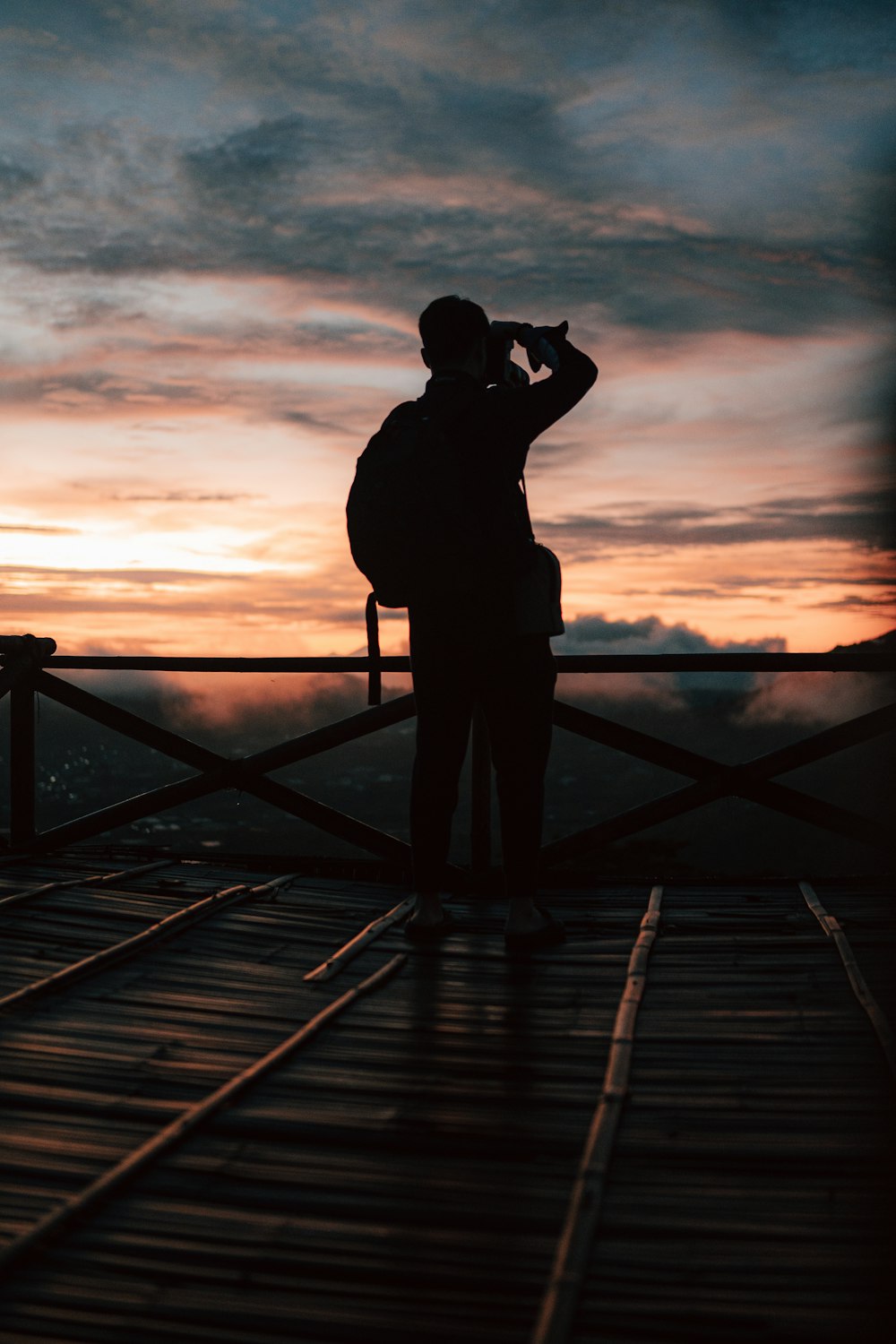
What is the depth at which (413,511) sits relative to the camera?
3.90 metres

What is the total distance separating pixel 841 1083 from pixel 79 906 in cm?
320

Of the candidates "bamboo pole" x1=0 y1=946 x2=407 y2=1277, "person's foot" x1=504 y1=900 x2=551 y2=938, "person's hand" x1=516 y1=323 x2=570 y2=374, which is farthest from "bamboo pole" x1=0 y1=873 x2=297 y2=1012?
"person's hand" x1=516 y1=323 x2=570 y2=374

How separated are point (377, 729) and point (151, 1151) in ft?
10.8

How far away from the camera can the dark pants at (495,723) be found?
4066 millimetres

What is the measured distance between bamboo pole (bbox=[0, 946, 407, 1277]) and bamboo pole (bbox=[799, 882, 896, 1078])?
1.58 m

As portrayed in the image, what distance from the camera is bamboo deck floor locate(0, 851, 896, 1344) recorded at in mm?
1978

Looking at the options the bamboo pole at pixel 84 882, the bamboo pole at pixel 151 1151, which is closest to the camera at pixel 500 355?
the bamboo pole at pixel 151 1151

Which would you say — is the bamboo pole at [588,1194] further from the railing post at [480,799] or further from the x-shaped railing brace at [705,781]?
the railing post at [480,799]

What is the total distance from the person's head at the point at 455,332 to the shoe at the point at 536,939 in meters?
2.07

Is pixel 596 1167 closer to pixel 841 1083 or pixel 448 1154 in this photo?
pixel 448 1154

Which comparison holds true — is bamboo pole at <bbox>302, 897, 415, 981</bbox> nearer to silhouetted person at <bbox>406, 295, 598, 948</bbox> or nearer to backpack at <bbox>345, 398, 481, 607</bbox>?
silhouetted person at <bbox>406, 295, 598, 948</bbox>

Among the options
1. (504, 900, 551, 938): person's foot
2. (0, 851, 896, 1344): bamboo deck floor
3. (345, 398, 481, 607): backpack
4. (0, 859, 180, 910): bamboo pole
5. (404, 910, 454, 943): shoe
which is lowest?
(0, 851, 896, 1344): bamboo deck floor

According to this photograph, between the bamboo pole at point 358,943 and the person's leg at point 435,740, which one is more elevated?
the person's leg at point 435,740

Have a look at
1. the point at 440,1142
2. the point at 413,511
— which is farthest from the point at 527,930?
the point at 440,1142
